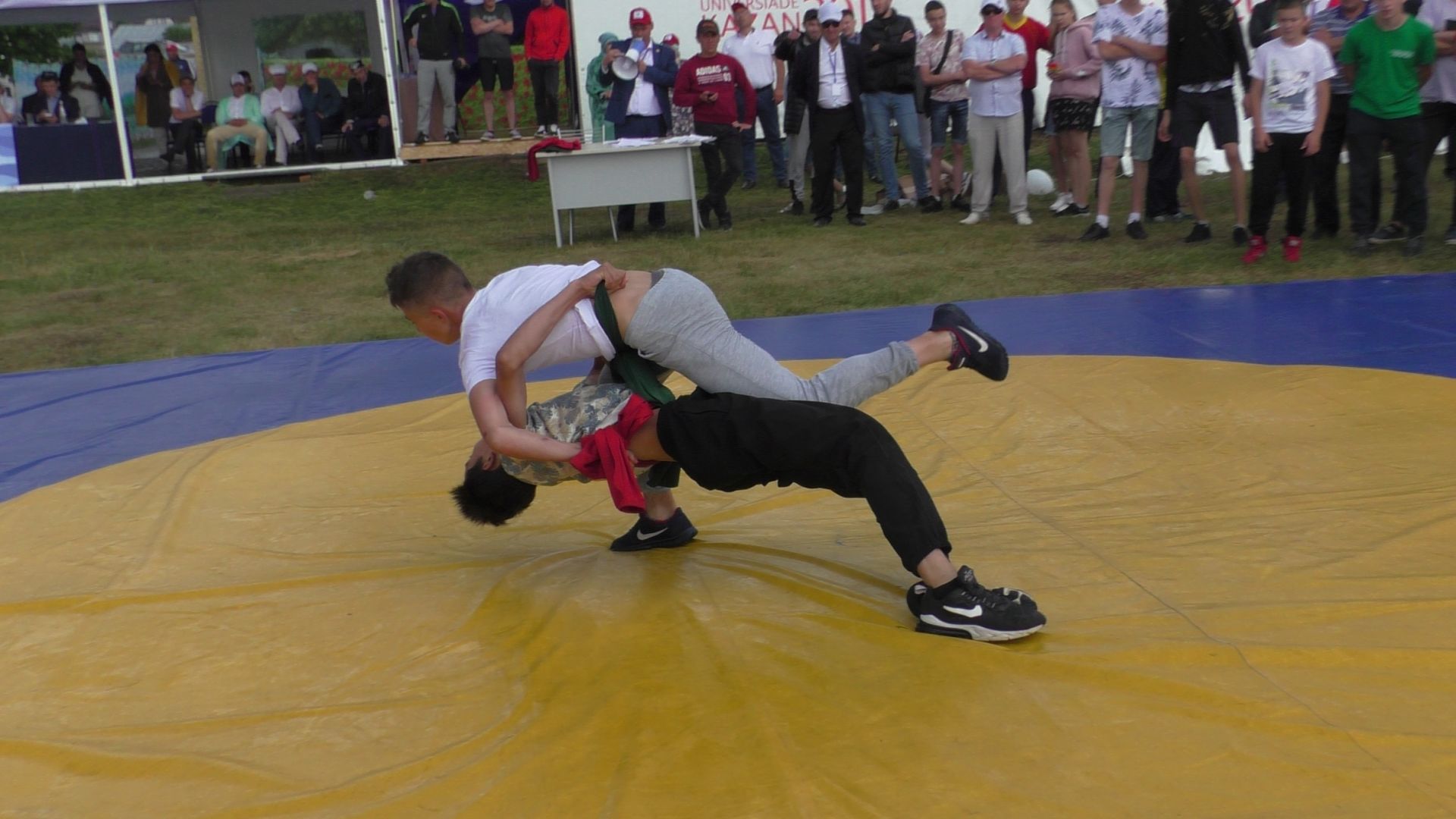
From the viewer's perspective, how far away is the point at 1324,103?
23.1 feet

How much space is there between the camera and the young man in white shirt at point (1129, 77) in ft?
26.4

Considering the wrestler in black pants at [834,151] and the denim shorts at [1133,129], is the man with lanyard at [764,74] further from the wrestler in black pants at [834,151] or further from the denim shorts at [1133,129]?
the denim shorts at [1133,129]

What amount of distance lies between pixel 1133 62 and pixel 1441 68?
5.70 feet

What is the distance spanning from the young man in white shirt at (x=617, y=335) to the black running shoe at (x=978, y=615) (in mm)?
617

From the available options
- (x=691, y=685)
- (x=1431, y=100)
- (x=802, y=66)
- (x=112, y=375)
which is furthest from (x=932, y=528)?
(x=802, y=66)

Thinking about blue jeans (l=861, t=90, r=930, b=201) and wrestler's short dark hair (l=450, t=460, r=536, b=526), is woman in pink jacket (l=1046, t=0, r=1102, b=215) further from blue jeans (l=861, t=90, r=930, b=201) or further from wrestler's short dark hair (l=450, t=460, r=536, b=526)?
wrestler's short dark hair (l=450, t=460, r=536, b=526)

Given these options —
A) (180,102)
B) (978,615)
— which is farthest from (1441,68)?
(180,102)

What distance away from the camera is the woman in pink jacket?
29.6ft

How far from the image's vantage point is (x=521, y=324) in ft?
10.4

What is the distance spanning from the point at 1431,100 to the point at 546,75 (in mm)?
8576

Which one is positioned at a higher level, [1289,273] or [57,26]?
[57,26]

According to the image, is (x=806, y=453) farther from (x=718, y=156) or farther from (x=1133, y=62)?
(x=718, y=156)

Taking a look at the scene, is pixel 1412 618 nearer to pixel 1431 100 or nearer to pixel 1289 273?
pixel 1289 273

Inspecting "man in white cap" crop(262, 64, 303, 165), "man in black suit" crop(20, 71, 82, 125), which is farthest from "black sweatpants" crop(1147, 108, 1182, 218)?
"man in black suit" crop(20, 71, 82, 125)
